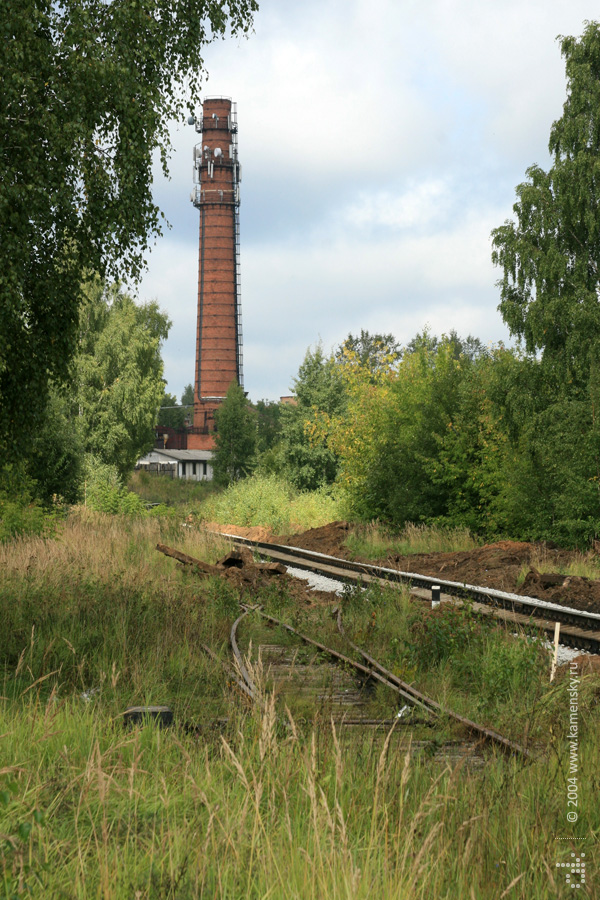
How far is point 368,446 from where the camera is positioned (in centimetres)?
2919

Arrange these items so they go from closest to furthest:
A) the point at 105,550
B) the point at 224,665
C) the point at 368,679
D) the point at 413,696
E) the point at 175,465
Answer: the point at 413,696
the point at 368,679
the point at 224,665
the point at 105,550
the point at 175,465

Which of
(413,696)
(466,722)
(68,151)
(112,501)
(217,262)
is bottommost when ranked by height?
(112,501)

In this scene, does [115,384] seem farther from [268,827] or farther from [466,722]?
[268,827]

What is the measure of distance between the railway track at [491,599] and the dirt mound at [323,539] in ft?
6.65

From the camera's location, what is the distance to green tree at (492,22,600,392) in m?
22.9

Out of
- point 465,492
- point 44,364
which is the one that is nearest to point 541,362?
point 465,492

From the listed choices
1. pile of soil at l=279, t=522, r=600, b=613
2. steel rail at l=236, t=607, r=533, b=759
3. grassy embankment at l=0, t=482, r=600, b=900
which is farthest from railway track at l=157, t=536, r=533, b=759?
pile of soil at l=279, t=522, r=600, b=613

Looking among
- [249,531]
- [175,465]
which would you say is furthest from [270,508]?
[175,465]

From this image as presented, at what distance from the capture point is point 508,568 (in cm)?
1677

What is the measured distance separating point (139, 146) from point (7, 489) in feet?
30.1

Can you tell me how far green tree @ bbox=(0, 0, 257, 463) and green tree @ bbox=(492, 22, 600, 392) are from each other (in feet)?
46.9

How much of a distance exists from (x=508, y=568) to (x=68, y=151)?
455 inches

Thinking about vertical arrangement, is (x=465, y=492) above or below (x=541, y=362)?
below

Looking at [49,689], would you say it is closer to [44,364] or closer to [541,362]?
[44,364]
